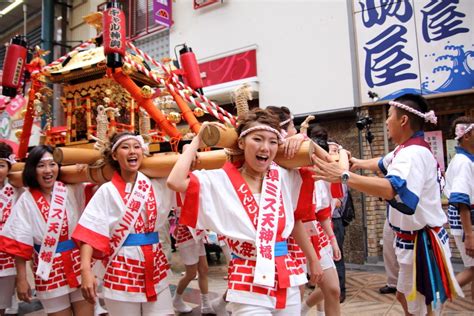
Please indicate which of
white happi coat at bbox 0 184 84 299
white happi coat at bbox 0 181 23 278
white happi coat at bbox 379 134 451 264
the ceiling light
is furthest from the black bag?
the ceiling light

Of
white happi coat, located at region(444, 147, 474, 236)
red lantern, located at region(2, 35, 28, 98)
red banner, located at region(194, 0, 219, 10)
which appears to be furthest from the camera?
red banner, located at region(194, 0, 219, 10)

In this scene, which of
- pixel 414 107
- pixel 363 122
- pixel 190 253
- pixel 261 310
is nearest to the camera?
pixel 261 310

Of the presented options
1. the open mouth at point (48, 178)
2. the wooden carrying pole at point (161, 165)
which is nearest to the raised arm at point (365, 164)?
the wooden carrying pole at point (161, 165)

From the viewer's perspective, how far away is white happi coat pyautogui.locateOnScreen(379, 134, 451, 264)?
256cm

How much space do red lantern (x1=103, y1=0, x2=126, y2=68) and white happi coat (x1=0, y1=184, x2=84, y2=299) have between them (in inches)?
67.6

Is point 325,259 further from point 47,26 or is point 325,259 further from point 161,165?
point 47,26

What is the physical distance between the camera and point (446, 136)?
6.37 m

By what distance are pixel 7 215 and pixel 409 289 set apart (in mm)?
3913

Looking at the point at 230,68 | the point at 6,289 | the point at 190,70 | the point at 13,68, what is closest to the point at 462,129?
the point at 190,70

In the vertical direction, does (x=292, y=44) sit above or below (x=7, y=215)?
above

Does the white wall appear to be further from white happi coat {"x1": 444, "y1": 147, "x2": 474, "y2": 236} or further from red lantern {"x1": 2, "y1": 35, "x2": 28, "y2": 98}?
red lantern {"x1": 2, "y1": 35, "x2": 28, "y2": 98}

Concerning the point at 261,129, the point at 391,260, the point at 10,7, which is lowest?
the point at 391,260

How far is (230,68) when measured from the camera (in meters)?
8.62

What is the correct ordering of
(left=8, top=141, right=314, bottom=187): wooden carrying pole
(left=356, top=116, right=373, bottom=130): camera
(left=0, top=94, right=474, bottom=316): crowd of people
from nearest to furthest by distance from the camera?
1. (left=0, top=94, right=474, bottom=316): crowd of people
2. (left=8, top=141, right=314, bottom=187): wooden carrying pole
3. (left=356, top=116, right=373, bottom=130): camera
